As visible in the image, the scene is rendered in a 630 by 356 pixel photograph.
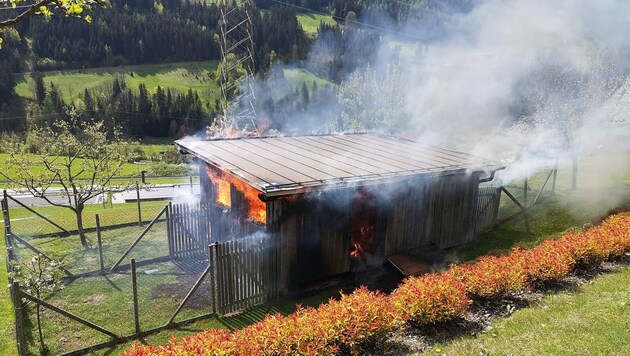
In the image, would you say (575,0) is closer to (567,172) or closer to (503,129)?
(567,172)

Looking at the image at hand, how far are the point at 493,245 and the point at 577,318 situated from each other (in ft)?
20.9

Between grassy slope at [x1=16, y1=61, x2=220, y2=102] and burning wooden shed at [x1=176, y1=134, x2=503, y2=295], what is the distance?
106296mm

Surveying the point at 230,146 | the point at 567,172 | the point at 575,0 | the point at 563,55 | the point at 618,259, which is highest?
the point at 575,0

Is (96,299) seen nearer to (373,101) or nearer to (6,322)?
(6,322)

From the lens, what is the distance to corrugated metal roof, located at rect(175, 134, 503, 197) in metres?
9.62

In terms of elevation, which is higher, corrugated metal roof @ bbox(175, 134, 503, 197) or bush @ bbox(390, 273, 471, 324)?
corrugated metal roof @ bbox(175, 134, 503, 197)

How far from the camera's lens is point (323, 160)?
11.7 metres

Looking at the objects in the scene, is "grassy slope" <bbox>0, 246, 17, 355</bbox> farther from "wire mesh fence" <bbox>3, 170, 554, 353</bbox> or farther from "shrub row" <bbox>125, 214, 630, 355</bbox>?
"shrub row" <bbox>125, 214, 630, 355</bbox>

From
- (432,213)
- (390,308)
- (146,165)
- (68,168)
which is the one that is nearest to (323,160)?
(432,213)

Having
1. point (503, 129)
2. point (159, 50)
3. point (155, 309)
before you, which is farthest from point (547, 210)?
point (159, 50)

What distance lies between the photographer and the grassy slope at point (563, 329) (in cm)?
640

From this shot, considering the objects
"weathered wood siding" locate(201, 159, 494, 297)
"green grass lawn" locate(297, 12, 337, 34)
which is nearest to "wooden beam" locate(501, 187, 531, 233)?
"weathered wood siding" locate(201, 159, 494, 297)

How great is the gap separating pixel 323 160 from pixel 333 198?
4.94 ft

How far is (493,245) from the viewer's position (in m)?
13.6
